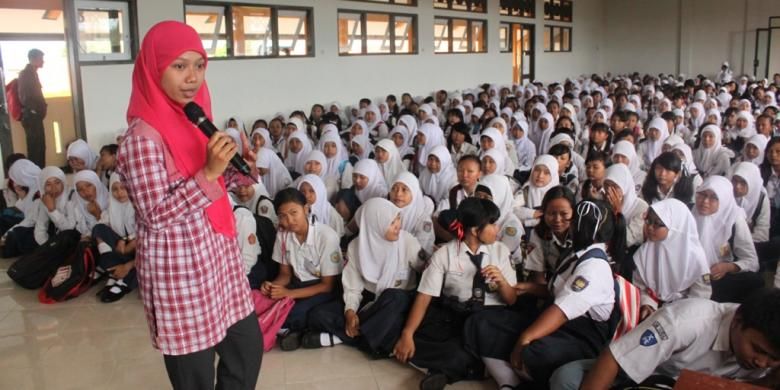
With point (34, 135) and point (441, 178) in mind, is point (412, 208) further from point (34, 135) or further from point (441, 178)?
point (34, 135)

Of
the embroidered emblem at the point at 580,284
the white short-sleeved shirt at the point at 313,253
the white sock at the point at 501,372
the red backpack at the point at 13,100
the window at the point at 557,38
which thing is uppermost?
the window at the point at 557,38

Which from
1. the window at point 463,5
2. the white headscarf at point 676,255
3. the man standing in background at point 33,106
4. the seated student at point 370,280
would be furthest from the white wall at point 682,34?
the seated student at point 370,280

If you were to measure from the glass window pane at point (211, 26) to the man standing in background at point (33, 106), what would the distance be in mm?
1916

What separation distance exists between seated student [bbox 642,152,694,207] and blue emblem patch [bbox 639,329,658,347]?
2.27m

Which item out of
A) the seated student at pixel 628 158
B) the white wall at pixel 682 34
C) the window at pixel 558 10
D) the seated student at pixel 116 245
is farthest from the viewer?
the white wall at pixel 682 34

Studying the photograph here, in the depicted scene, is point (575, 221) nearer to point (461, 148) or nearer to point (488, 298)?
point (488, 298)

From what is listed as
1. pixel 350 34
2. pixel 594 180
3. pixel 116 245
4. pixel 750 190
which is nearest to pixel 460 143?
pixel 594 180

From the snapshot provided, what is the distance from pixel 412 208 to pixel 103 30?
497cm

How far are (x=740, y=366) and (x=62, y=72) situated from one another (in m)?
7.36

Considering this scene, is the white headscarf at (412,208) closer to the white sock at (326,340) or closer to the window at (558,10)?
the white sock at (326,340)

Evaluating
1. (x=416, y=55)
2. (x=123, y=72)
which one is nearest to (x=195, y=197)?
(x=123, y=72)

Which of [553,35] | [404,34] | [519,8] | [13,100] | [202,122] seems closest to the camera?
[202,122]

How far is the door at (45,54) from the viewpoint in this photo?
6.58 meters

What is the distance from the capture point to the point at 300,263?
3246 mm
